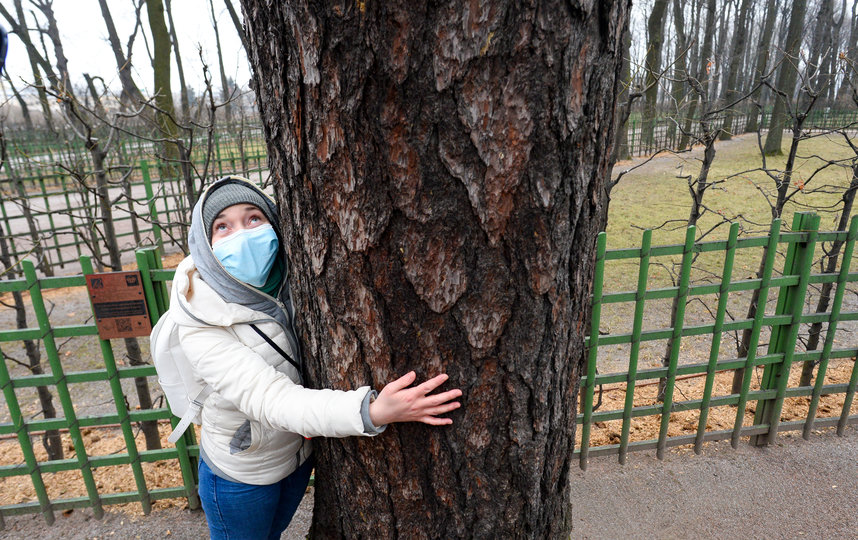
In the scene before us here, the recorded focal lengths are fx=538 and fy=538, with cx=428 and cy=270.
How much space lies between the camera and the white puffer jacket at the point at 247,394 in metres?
1.33

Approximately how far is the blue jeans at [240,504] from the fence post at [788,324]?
2683 millimetres

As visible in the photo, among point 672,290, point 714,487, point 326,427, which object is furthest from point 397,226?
point 714,487

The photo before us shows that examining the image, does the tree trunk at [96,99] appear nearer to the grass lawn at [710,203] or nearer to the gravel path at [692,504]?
the gravel path at [692,504]

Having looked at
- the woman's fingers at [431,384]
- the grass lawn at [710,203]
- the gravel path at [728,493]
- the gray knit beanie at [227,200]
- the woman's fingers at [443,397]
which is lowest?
the grass lawn at [710,203]

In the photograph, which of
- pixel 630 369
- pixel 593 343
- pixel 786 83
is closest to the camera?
pixel 593 343

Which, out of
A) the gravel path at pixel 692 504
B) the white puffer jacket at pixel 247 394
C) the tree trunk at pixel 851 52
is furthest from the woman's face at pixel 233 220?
the tree trunk at pixel 851 52

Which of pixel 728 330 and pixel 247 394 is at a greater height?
pixel 247 394

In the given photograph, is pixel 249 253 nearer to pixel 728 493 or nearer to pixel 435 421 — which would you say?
pixel 435 421

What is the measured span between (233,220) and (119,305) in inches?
46.9

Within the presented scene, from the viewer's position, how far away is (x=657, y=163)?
55.2 ft

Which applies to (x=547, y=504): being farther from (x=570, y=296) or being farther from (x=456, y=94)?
(x=456, y=94)

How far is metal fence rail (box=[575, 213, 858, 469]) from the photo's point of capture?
273 centimetres

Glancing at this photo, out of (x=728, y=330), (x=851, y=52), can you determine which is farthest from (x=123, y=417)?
(x=851, y=52)

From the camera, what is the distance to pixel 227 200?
1552mm
